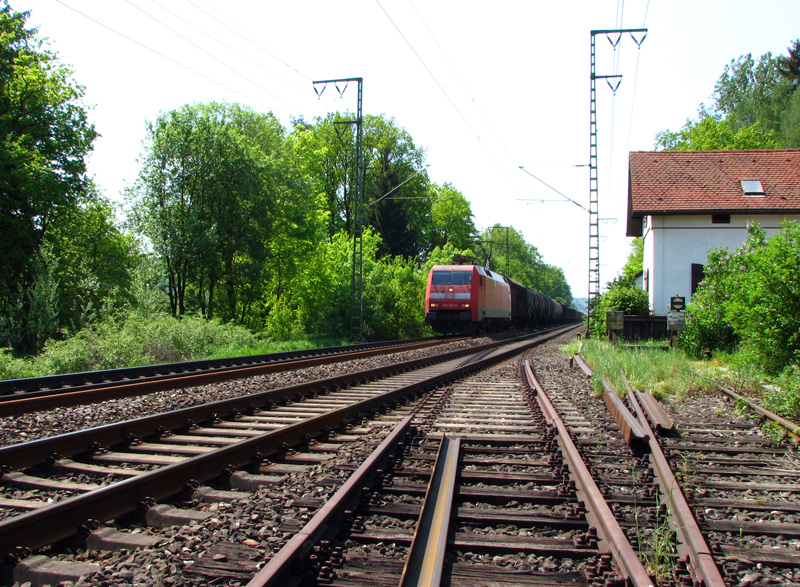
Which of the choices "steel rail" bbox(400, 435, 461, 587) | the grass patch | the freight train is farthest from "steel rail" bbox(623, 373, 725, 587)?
the freight train

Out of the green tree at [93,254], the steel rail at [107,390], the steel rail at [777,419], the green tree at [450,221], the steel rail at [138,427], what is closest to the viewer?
the steel rail at [138,427]

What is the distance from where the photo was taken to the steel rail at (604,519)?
274 centimetres

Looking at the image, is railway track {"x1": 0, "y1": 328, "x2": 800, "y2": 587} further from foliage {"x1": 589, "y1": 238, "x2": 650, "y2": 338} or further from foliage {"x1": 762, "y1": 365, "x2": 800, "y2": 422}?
foliage {"x1": 589, "y1": 238, "x2": 650, "y2": 338}

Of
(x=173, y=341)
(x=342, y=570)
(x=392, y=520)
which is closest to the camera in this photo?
(x=342, y=570)

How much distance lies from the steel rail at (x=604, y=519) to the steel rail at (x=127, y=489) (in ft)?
8.03

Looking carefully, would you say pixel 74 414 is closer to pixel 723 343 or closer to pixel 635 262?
pixel 723 343

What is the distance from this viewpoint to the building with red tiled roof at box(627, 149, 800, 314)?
894 inches

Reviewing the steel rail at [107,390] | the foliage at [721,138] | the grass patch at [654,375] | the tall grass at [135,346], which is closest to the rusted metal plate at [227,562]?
the steel rail at [107,390]

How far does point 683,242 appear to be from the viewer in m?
23.0

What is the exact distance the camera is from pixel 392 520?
368 cm

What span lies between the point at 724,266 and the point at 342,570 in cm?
1410

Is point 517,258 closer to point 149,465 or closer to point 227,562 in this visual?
point 149,465

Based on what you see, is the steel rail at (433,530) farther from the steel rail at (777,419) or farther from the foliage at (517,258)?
the foliage at (517,258)

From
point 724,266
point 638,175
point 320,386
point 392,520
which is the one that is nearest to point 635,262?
point 638,175
